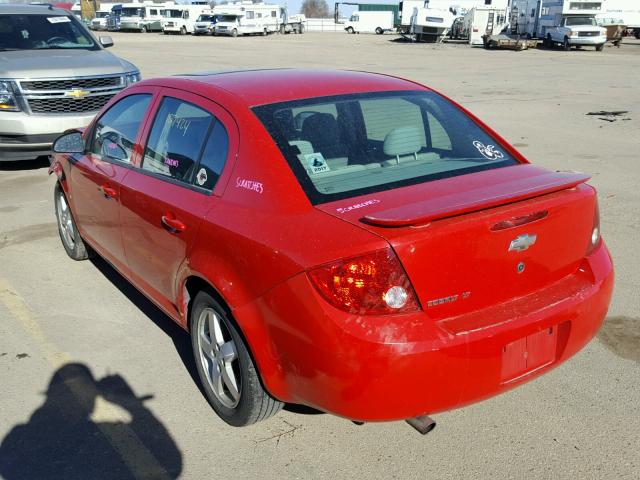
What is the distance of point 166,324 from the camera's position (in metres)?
4.46

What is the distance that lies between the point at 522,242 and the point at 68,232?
419 cm

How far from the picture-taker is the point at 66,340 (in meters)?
4.25

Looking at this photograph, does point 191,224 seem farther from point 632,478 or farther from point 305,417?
point 632,478

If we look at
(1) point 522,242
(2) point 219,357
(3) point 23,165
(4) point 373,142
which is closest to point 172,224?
(2) point 219,357

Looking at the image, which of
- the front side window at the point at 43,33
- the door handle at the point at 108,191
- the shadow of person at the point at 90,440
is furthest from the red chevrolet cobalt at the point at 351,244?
the front side window at the point at 43,33

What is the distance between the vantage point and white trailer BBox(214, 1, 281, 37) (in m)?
59.1

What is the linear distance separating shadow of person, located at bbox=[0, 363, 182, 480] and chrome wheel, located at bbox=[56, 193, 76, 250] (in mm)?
2121

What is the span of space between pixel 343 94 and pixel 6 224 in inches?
184

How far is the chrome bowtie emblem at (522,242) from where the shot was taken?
275cm

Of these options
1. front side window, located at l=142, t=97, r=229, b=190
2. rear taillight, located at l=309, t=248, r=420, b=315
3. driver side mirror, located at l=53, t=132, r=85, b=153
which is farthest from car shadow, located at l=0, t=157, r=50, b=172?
rear taillight, located at l=309, t=248, r=420, b=315

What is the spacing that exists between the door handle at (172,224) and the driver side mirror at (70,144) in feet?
5.68

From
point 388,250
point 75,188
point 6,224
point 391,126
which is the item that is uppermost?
point 391,126

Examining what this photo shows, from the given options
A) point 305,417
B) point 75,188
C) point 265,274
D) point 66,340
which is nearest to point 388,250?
point 265,274

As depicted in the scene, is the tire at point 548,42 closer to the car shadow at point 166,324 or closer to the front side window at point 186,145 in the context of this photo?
the car shadow at point 166,324
